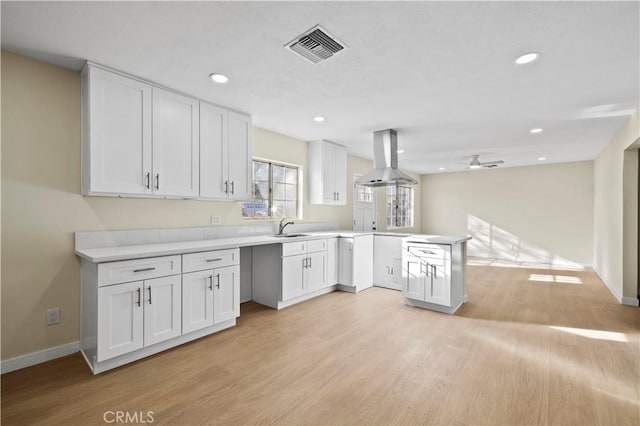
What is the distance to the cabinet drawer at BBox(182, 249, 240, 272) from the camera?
2.75m

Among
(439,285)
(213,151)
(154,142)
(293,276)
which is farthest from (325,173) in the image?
(154,142)

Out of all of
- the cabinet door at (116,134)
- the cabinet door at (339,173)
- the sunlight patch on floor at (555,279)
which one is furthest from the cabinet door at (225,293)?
the sunlight patch on floor at (555,279)

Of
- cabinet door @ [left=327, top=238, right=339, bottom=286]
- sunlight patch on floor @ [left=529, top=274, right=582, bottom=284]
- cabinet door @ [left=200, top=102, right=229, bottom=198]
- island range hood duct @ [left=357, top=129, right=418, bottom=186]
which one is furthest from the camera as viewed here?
sunlight patch on floor @ [left=529, top=274, right=582, bottom=284]

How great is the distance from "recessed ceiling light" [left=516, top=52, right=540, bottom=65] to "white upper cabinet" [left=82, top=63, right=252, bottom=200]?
2817 mm

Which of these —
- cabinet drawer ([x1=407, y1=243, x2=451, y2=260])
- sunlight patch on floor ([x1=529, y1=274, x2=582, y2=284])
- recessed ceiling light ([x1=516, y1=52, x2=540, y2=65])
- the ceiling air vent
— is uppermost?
the ceiling air vent

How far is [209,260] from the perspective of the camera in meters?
2.91

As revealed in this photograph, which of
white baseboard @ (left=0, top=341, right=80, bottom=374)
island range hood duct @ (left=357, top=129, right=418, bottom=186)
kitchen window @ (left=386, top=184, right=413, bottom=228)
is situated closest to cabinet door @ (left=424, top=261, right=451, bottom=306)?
island range hood duct @ (left=357, top=129, right=418, bottom=186)

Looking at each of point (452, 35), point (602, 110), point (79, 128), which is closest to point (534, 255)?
point (602, 110)

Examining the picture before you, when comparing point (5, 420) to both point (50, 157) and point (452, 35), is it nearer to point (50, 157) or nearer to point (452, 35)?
point (50, 157)

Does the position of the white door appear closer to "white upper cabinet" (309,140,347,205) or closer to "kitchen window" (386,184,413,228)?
"kitchen window" (386,184,413,228)

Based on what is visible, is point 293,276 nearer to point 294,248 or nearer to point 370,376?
point 294,248

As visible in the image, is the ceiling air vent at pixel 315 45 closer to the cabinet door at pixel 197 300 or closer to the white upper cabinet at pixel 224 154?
the white upper cabinet at pixel 224 154

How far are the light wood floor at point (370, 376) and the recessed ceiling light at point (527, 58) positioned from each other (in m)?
2.44

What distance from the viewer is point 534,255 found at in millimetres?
7406
